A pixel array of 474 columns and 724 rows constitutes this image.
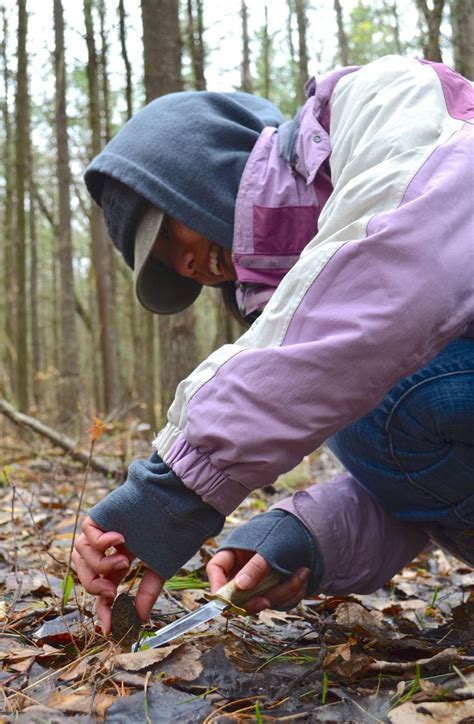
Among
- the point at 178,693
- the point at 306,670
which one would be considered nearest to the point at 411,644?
the point at 306,670

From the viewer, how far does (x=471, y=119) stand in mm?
1519

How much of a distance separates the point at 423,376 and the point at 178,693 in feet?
2.72

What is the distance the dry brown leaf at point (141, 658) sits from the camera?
1.46m

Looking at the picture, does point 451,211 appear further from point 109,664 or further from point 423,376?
point 109,664

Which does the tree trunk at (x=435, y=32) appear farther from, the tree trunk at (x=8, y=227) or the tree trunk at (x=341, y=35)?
the tree trunk at (x=341, y=35)

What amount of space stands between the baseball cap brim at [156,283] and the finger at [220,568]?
1.01 m

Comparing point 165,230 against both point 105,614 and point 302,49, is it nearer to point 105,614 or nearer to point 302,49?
point 105,614

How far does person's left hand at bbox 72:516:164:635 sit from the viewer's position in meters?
1.53

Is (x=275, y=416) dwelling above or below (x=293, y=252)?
below

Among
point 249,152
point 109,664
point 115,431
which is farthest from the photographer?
point 115,431

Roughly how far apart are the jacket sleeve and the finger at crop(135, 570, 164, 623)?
27 centimetres

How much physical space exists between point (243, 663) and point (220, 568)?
0.72 ft

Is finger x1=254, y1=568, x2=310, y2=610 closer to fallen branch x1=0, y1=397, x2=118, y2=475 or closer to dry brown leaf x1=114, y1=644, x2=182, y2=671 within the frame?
dry brown leaf x1=114, y1=644, x2=182, y2=671

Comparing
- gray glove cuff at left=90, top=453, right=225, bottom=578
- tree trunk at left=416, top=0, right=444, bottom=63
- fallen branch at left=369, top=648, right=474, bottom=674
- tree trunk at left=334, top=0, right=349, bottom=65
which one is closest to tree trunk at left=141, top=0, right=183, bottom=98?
tree trunk at left=416, top=0, right=444, bottom=63
